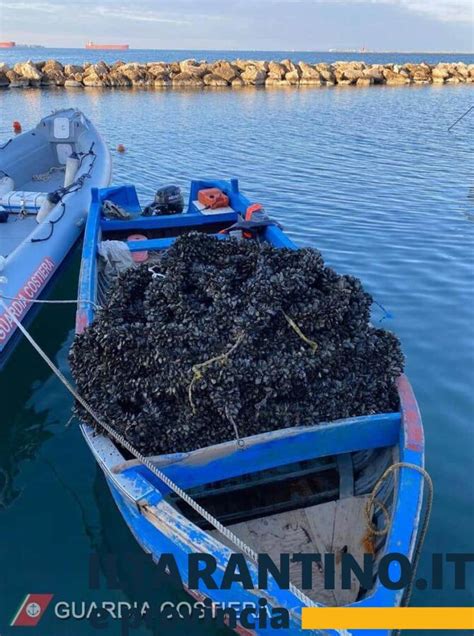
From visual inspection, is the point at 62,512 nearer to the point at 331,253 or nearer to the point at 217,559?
the point at 217,559

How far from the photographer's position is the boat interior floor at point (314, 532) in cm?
404

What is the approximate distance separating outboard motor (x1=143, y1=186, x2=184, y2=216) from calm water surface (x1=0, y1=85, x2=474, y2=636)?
5.92 ft

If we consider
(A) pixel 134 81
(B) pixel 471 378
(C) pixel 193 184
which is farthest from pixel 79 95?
(B) pixel 471 378

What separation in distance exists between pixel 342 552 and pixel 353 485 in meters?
0.60

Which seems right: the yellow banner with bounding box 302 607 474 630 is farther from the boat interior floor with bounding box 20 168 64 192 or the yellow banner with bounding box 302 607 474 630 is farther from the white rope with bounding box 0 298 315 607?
the boat interior floor with bounding box 20 168 64 192

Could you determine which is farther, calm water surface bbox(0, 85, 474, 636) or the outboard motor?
the outboard motor

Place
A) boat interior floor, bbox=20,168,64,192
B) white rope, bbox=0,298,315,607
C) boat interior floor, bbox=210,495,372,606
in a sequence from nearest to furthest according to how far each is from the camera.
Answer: white rope, bbox=0,298,315,607
boat interior floor, bbox=210,495,372,606
boat interior floor, bbox=20,168,64,192

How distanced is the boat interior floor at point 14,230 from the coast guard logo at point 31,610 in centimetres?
576

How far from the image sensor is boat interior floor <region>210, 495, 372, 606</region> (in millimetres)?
4039

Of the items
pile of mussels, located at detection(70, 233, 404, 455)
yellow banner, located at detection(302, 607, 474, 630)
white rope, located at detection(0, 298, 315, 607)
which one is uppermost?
pile of mussels, located at detection(70, 233, 404, 455)

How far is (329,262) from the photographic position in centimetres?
968

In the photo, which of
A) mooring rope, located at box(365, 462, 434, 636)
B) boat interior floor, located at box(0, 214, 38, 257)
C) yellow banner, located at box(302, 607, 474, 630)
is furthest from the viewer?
boat interior floor, located at box(0, 214, 38, 257)

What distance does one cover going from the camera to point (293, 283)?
14.5 feet

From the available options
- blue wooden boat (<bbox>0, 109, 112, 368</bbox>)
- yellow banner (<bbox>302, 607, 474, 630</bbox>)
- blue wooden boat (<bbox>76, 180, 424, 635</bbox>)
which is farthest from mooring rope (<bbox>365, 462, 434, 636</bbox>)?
blue wooden boat (<bbox>0, 109, 112, 368</bbox>)
